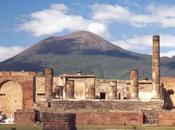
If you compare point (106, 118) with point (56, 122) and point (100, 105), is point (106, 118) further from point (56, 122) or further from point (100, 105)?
point (56, 122)

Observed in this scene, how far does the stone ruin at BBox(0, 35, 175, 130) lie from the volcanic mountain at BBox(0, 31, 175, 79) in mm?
91330

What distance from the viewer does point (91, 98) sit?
48438 mm

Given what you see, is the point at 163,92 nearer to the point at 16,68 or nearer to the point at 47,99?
the point at 47,99

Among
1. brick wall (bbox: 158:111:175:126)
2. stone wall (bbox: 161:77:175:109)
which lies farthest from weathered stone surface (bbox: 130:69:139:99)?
brick wall (bbox: 158:111:175:126)

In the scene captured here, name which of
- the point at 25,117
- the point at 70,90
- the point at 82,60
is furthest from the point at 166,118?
the point at 82,60

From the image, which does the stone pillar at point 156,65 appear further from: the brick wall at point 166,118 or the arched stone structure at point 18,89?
the arched stone structure at point 18,89

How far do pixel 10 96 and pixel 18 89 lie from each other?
1.03m

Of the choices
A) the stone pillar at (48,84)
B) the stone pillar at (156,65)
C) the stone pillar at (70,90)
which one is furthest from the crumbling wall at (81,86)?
the stone pillar at (156,65)

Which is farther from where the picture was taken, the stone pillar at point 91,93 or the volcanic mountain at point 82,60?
the volcanic mountain at point 82,60

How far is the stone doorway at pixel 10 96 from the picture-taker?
52.6m

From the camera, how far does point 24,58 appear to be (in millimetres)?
174875

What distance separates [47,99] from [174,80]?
15647 mm

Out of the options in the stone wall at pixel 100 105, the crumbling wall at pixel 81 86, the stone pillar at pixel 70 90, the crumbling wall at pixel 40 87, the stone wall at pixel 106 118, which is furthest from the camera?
the crumbling wall at pixel 40 87

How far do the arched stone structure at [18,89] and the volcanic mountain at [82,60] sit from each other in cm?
9210
